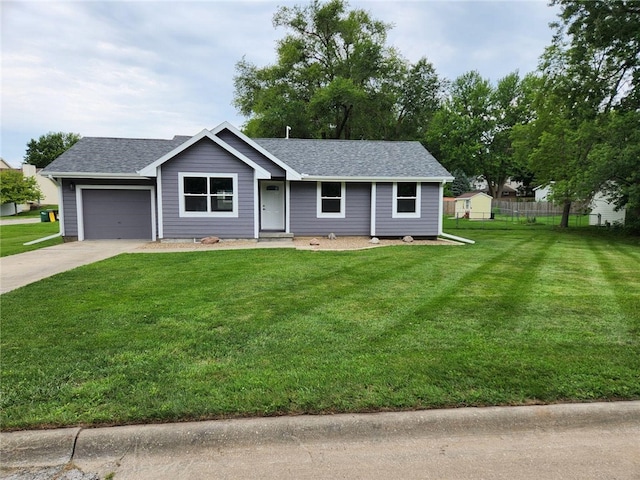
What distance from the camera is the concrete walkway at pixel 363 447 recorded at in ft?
7.91

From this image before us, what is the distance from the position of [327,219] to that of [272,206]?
7.23 ft

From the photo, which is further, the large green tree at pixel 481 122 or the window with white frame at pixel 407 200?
the large green tree at pixel 481 122

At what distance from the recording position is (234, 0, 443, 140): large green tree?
1133 inches

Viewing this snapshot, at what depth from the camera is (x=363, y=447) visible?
2.64 metres

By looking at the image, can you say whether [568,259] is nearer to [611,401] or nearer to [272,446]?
[611,401]

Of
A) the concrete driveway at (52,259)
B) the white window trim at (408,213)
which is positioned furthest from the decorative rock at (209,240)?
the white window trim at (408,213)

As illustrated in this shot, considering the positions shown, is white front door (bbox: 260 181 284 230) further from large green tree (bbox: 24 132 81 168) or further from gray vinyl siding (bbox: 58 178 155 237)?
large green tree (bbox: 24 132 81 168)

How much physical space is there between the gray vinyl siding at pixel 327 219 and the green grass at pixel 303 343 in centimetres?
731

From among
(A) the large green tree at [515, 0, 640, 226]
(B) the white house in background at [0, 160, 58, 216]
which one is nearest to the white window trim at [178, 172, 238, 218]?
(A) the large green tree at [515, 0, 640, 226]

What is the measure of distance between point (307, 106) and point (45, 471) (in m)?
28.2

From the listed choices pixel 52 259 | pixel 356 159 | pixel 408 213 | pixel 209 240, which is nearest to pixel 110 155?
pixel 209 240

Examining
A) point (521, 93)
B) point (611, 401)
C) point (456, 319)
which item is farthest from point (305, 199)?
point (521, 93)

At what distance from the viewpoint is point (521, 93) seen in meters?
47.6

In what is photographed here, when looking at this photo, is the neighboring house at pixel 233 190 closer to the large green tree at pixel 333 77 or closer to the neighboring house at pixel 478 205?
the large green tree at pixel 333 77
